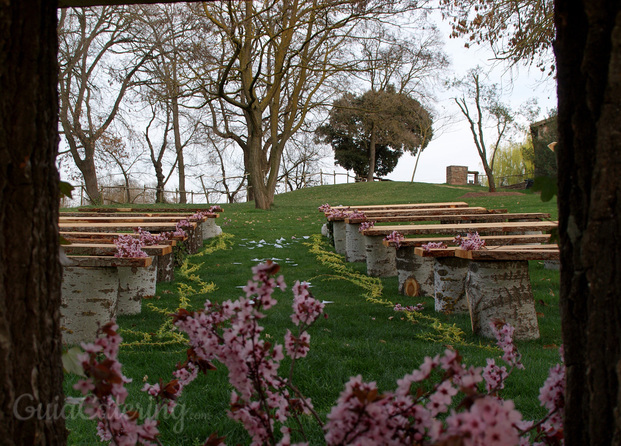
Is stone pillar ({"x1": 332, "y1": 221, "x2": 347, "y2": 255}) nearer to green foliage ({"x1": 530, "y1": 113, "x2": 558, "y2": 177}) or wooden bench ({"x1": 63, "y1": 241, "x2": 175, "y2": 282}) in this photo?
wooden bench ({"x1": 63, "y1": 241, "x2": 175, "y2": 282})

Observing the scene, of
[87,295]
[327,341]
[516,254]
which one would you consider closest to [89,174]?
[87,295]

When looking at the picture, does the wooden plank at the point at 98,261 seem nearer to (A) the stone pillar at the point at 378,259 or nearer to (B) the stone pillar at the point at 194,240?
(A) the stone pillar at the point at 378,259

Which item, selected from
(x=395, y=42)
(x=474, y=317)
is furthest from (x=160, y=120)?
(x=474, y=317)

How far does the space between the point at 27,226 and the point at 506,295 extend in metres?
3.56

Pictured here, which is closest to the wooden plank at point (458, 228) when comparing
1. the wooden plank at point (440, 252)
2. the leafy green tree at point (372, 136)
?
the wooden plank at point (440, 252)

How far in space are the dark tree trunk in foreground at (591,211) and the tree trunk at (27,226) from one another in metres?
1.30

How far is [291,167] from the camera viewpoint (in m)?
42.0

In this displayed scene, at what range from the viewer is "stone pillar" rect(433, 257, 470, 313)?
4684 millimetres

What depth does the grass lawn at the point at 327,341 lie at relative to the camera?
2.63 metres

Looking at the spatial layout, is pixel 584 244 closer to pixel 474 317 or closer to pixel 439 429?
pixel 439 429

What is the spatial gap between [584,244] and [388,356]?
8.13ft

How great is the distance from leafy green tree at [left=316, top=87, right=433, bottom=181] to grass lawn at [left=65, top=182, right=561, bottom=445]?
26.4 m

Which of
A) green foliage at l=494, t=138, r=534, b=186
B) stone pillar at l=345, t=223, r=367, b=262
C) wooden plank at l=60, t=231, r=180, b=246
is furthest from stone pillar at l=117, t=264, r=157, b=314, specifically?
green foliage at l=494, t=138, r=534, b=186

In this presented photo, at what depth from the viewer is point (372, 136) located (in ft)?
120
